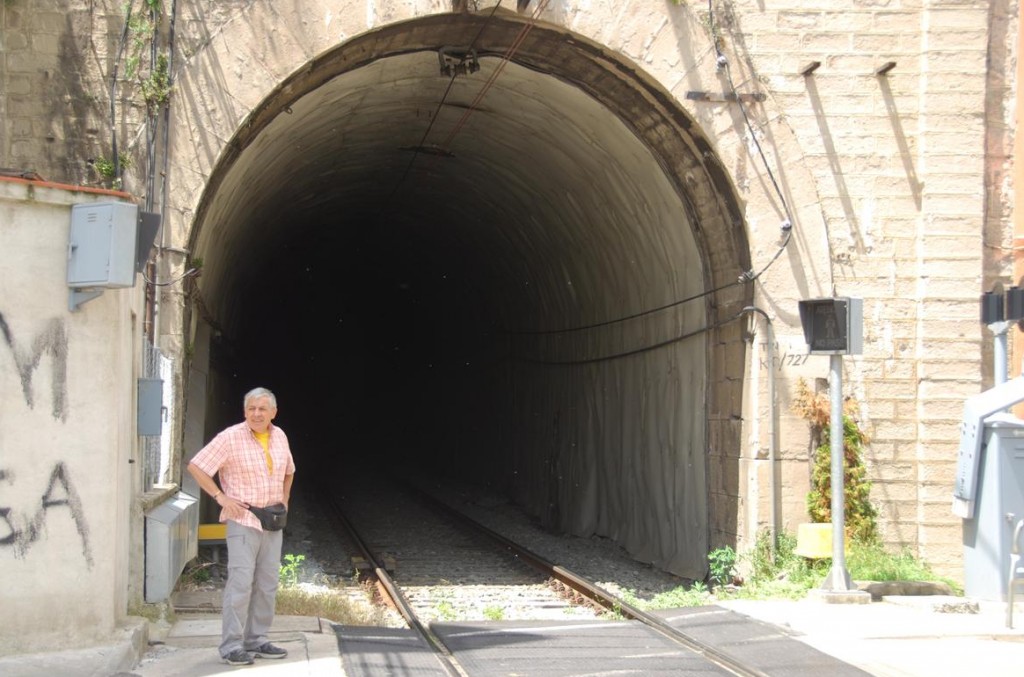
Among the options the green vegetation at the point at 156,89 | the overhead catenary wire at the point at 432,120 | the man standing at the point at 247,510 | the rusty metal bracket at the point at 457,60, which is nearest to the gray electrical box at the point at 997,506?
the man standing at the point at 247,510

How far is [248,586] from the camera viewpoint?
669 cm

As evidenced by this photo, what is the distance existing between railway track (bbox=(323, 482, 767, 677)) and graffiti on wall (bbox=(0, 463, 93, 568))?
88.2 inches

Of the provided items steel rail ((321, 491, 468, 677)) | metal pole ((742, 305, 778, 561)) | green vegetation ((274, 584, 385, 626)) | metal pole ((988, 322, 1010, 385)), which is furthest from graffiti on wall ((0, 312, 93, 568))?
metal pole ((988, 322, 1010, 385))

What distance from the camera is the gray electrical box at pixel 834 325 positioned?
31.6 feet

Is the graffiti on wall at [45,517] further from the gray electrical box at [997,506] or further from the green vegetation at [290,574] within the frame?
the gray electrical box at [997,506]

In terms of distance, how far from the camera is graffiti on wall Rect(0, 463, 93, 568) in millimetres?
6324

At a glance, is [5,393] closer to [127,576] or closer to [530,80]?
[127,576]

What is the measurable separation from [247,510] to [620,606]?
12.7 feet

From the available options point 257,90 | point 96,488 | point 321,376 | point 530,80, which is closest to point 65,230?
point 96,488

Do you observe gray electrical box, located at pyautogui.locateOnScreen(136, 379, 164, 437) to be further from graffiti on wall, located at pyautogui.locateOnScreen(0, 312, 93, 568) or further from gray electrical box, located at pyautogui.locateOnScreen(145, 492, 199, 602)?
graffiti on wall, located at pyautogui.locateOnScreen(0, 312, 93, 568)

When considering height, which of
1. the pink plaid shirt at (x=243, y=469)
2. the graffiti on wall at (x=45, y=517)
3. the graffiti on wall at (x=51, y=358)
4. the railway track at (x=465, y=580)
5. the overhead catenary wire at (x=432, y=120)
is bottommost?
the railway track at (x=465, y=580)

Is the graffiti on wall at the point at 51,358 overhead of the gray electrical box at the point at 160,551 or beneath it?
overhead

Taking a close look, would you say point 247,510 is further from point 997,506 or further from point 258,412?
point 997,506

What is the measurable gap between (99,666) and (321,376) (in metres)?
33.2
